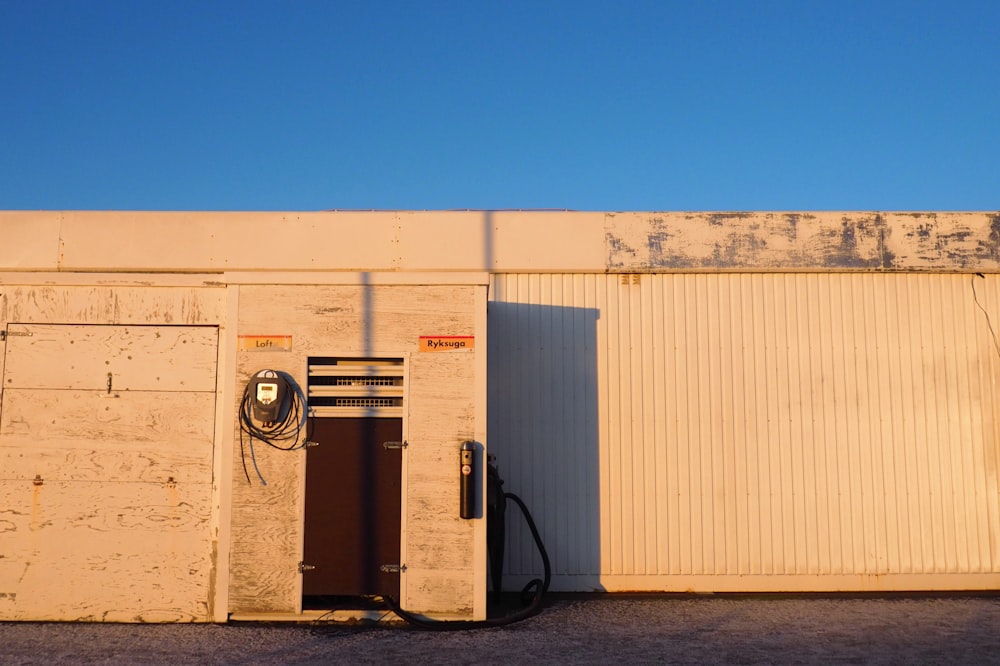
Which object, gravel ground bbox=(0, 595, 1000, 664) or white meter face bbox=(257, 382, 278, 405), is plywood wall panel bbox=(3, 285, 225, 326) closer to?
white meter face bbox=(257, 382, 278, 405)

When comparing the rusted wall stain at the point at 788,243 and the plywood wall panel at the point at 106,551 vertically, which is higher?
the rusted wall stain at the point at 788,243

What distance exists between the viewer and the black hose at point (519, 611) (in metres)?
8.20

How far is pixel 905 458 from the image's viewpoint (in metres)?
10.2

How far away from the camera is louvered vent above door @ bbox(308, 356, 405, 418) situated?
8.58m

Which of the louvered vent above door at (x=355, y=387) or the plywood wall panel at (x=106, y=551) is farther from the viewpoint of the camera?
the louvered vent above door at (x=355, y=387)

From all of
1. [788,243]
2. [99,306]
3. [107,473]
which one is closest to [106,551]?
[107,473]

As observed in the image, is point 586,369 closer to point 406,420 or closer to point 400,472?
point 406,420

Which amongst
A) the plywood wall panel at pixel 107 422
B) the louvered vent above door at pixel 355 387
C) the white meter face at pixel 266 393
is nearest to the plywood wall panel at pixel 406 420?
the louvered vent above door at pixel 355 387

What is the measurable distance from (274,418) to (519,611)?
3.05 metres

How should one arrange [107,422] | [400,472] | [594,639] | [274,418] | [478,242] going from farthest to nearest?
A: [478,242] < [107,422] < [400,472] < [274,418] < [594,639]

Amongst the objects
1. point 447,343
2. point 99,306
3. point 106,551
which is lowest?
point 106,551

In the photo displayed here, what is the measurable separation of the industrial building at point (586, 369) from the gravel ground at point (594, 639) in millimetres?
1086

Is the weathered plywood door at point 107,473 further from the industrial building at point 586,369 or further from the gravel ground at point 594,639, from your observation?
the gravel ground at point 594,639

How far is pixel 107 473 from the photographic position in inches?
337
